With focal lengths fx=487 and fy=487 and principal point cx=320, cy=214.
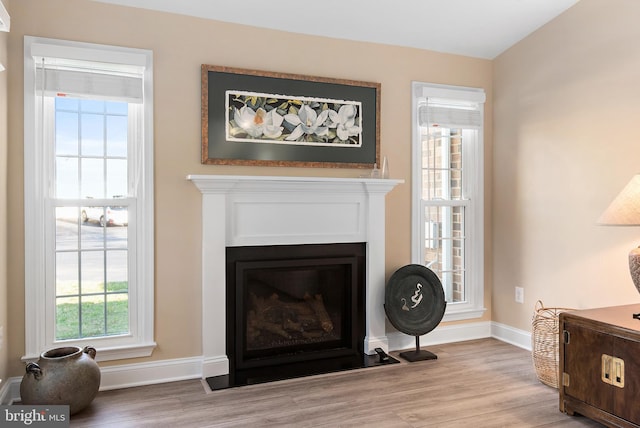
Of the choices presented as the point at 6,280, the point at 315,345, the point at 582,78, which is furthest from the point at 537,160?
the point at 6,280

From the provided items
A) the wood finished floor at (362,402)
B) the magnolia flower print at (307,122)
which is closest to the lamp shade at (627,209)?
the wood finished floor at (362,402)

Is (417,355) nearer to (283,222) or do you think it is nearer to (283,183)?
(283,222)

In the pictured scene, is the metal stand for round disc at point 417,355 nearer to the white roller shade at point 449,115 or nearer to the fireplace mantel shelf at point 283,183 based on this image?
the fireplace mantel shelf at point 283,183

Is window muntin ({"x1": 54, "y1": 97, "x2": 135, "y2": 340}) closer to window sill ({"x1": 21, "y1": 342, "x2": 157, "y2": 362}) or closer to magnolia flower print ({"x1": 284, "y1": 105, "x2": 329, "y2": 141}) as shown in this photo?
window sill ({"x1": 21, "y1": 342, "x2": 157, "y2": 362})

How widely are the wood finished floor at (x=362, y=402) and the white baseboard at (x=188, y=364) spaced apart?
8cm

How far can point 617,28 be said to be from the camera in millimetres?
3211

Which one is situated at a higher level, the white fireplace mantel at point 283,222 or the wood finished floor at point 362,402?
the white fireplace mantel at point 283,222

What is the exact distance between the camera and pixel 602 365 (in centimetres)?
252

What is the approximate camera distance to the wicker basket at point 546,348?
312cm

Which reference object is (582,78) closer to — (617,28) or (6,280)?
(617,28)

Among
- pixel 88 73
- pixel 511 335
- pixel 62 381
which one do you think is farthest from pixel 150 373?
pixel 511 335

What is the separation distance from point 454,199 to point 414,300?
101 centimetres

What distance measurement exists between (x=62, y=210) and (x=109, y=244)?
0.35 metres

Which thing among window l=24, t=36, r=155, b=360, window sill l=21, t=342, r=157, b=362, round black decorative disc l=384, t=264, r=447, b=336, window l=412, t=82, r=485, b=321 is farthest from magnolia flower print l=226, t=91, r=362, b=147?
window sill l=21, t=342, r=157, b=362
